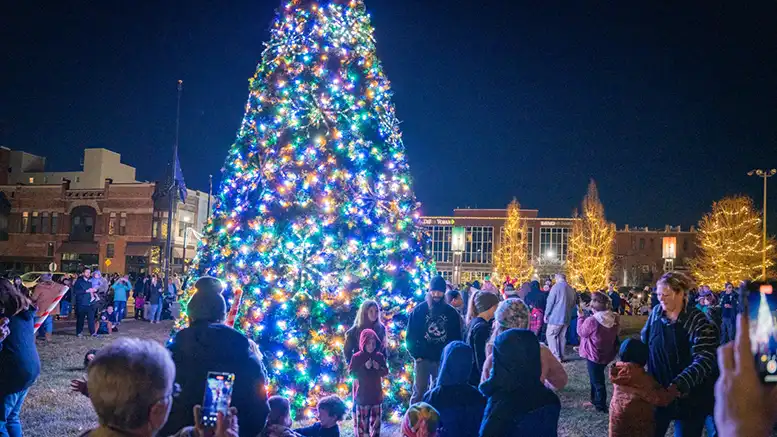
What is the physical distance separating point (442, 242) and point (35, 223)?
157ft

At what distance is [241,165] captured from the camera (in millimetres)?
8047

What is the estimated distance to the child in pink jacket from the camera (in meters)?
7.85

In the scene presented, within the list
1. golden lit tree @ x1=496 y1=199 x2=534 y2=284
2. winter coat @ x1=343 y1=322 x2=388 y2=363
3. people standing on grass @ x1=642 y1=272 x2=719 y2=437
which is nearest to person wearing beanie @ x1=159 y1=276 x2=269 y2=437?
winter coat @ x1=343 y1=322 x2=388 y2=363

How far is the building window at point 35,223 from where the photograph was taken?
46812mm

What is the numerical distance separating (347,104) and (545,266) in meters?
67.7

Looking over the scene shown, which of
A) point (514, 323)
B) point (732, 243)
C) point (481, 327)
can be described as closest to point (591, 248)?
point (732, 243)

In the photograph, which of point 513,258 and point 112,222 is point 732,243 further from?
point 112,222

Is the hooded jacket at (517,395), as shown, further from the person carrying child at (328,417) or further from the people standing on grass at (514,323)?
the person carrying child at (328,417)

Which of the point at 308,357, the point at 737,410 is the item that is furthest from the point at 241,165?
the point at 737,410

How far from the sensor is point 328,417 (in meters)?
4.50

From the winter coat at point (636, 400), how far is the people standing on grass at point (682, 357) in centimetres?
16

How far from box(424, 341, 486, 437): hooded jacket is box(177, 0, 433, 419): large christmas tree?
3.70m

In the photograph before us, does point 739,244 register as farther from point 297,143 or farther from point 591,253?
point 297,143

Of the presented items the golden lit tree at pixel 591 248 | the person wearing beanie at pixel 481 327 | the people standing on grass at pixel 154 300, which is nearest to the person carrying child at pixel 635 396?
the person wearing beanie at pixel 481 327
